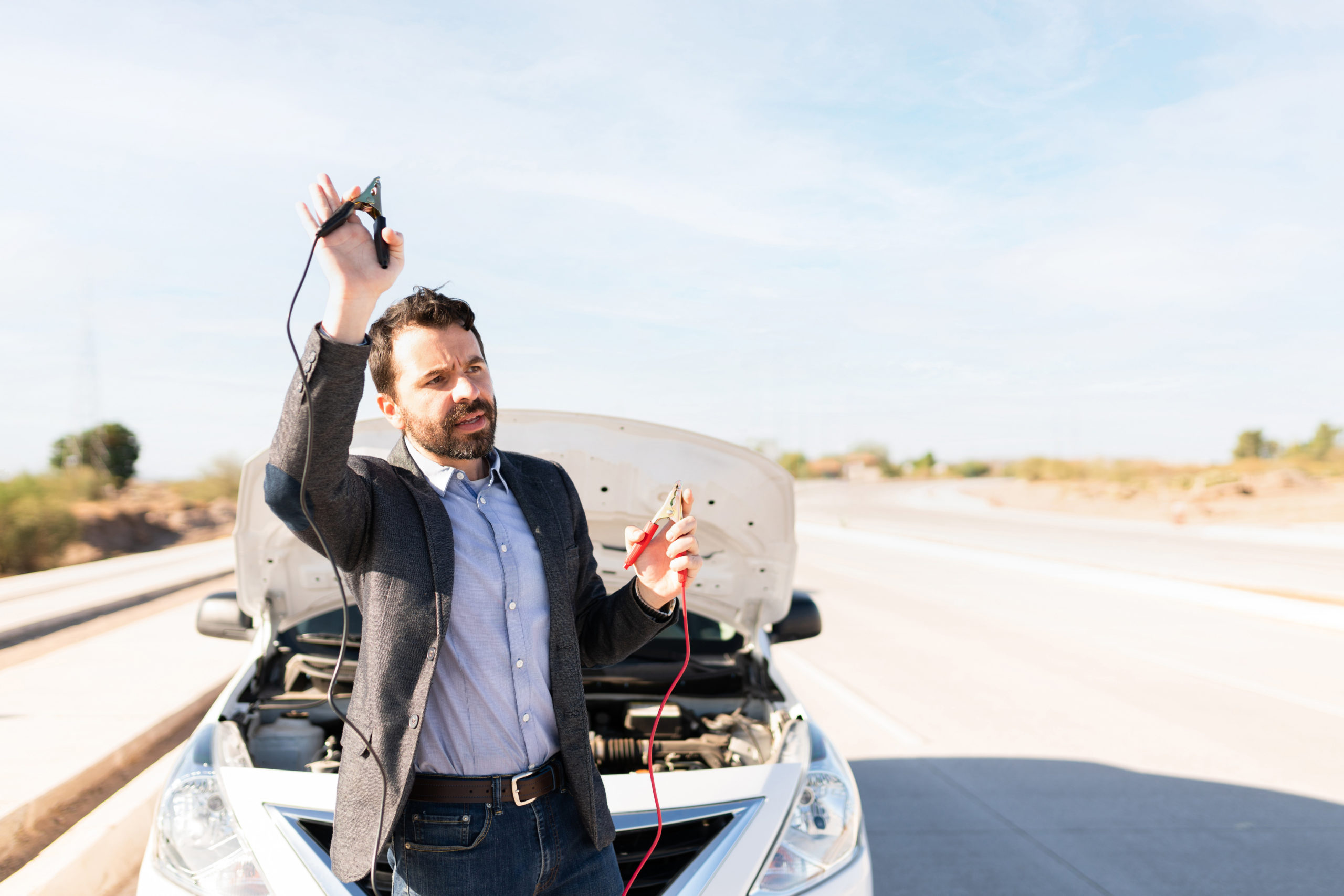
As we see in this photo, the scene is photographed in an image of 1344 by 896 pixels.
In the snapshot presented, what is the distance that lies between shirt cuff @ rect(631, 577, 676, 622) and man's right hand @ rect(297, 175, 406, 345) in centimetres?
78

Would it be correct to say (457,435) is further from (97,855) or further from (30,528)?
(30,528)

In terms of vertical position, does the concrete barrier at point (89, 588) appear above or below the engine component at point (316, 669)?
below

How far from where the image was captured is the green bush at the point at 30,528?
25000 millimetres

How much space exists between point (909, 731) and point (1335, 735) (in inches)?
123

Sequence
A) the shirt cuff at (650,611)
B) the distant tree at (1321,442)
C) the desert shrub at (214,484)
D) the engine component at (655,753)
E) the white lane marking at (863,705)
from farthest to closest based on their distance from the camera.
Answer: the distant tree at (1321,442) < the desert shrub at (214,484) < the white lane marking at (863,705) < the engine component at (655,753) < the shirt cuff at (650,611)

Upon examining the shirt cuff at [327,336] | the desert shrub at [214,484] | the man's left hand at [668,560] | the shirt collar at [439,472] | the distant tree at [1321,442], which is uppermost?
the distant tree at [1321,442]

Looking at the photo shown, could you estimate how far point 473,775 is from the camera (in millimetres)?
1803

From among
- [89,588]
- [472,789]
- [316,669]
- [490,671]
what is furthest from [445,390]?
[89,588]

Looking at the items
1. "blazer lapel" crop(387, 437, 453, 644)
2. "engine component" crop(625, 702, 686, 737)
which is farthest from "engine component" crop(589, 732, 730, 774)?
"blazer lapel" crop(387, 437, 453, 644)

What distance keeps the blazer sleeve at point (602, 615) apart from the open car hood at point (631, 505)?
4.30ft

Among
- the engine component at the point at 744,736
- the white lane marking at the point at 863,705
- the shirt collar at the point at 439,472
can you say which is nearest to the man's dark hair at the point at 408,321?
the shirt collar at the point at 439,472

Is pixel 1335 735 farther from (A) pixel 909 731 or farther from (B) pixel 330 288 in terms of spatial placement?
(B) pixel 330 288

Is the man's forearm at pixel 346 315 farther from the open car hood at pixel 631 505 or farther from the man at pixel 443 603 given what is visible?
the open car hood at pixel 631 505

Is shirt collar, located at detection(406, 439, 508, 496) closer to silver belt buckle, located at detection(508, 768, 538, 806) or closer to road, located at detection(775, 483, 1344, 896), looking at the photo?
silver belt buckle, located at detection(508, 768, 538, 806)
